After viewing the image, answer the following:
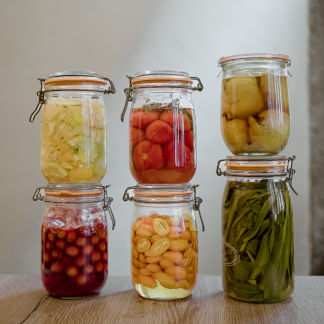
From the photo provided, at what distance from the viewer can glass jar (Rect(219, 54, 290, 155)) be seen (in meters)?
0.90

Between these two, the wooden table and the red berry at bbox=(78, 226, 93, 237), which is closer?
the wooden table

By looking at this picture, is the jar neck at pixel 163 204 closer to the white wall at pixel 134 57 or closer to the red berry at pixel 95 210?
the red berry at pixel 95 210

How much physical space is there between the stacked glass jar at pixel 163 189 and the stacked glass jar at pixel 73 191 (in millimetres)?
79

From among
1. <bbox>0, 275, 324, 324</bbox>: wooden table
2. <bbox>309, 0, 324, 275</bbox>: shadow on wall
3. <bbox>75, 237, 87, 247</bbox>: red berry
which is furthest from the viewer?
<bbox>309, 0, 324, 275</bbox>: shadow on wall

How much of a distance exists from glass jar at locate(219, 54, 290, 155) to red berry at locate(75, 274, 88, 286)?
0.39 m

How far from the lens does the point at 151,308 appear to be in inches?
34.9

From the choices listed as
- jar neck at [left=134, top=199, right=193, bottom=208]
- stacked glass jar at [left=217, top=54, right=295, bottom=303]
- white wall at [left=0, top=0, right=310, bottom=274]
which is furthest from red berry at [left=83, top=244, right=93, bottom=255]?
white wall at [left=0, top=0, right=310, bottom=274]

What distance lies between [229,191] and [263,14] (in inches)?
32.2

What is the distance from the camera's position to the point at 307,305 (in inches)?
35.5

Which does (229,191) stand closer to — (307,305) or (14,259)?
(307,305)

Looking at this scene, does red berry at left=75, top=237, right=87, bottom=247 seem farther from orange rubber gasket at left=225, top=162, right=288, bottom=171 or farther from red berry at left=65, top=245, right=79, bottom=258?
orange rubber gasket at left=225, top=162, right=288, bottom=171

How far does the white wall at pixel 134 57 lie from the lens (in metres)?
1.53

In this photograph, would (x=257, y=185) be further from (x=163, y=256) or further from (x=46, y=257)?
(x=46, y=257)

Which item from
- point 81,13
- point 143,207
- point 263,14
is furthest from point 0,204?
point 263,14
